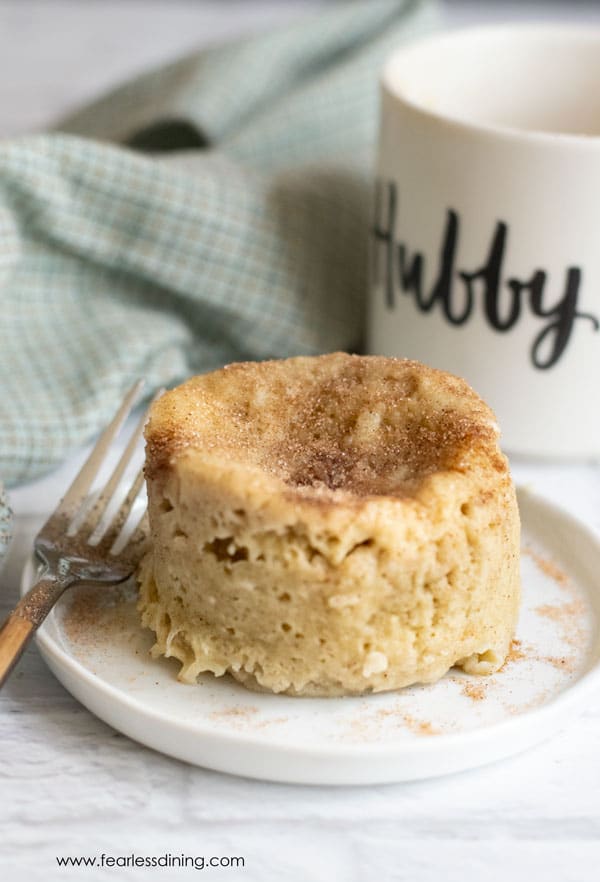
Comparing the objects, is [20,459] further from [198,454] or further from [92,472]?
[198,454]

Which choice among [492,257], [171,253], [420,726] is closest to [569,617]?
[420,726]

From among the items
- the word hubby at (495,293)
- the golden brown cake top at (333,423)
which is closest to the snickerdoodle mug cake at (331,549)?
the golden brown cake top at (333,423)

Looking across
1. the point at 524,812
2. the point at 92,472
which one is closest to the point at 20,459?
the point at 92,472

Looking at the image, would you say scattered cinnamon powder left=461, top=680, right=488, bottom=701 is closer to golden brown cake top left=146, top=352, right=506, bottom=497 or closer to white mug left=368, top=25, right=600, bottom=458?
golden brown cake top left=146, top=352, right=506, bottom=497

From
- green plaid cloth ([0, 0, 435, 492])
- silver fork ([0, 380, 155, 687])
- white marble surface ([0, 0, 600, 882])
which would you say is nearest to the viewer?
white marble surface ([0, 0, 600, 882])

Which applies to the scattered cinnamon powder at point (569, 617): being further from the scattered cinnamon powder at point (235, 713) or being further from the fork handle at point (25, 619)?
the fork handle at point (25, 619)

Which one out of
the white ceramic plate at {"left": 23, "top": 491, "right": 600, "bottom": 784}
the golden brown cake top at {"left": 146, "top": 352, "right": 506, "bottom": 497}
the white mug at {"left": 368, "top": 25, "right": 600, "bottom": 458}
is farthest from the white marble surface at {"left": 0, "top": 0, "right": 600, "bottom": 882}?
the white mug at {"left": 368, "top": 25, "right": 600, "bottom": 458}
